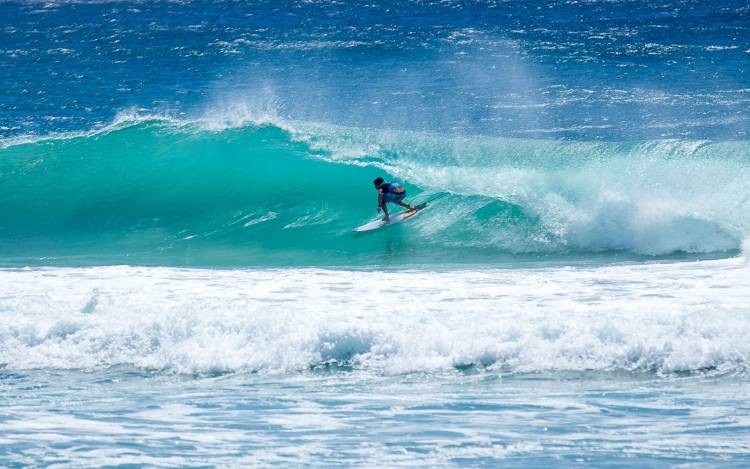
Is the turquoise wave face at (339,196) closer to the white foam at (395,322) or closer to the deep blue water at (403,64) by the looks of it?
the white foam at (395,322)

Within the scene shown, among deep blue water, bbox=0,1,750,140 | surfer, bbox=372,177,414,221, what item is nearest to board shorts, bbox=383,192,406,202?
surfer, bbox=372,177,414,221

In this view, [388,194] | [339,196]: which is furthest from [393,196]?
[339,196]

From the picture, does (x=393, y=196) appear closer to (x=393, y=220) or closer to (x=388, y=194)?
(x=388, y=194)

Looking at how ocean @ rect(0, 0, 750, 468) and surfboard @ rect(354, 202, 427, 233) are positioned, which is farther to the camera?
surfboard @ rect(354, 202, 427, 233)

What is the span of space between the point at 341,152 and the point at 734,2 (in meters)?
21.1

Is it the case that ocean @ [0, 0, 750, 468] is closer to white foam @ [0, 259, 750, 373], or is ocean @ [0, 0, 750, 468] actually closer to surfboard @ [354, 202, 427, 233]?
white foam @ [0, 259, 750, 373]

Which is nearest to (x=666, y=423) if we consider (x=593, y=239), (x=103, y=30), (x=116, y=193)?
(x=593, y=239)

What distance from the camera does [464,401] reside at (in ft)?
25.3

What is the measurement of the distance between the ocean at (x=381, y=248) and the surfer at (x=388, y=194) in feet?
1.68

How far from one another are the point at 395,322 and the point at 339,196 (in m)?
7.51

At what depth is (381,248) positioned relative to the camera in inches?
573

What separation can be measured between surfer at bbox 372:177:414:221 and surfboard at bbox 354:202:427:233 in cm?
10

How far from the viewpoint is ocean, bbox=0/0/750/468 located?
7.24 meters

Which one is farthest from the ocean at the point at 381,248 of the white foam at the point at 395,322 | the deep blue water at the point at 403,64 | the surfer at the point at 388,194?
the surfer at the point at 388,194
